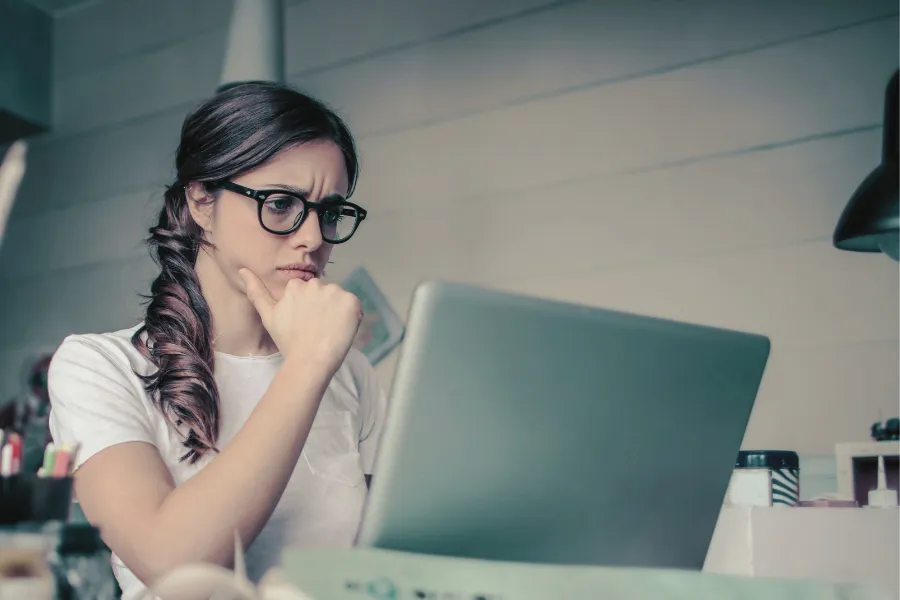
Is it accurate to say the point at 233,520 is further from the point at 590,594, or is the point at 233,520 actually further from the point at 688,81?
the point at 688,81

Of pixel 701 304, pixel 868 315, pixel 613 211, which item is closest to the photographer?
pixel 868 315

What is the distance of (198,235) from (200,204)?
48 mm

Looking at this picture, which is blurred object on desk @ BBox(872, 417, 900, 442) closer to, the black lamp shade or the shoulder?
the black lamp shade

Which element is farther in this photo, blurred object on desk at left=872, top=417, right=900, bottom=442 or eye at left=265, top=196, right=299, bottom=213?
blurred object on desk at left=872, top=417, right=900, bottom=442

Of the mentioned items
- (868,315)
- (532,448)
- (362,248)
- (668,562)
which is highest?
(362,248)

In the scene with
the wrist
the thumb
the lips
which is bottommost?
the wrist

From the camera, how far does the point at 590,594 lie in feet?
1.76

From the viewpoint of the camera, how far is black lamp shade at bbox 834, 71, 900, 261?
1578mm

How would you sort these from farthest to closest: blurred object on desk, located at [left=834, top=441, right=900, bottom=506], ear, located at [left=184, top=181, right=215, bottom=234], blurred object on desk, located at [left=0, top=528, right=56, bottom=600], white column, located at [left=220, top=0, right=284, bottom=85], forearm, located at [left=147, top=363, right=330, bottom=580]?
white column, located at [left=220, top=0, right=284, bottom=85] → blurred object on desk, located at [left=834, top=441, right=900, bottom=506] → ear, located at [left=184, top=181, right=215, bottom=234] → forearm, located at [left=147, top=363, right=330, bottom=580] → blurred object on desk, located at [left=0, top=528, right=56, bottom=600]

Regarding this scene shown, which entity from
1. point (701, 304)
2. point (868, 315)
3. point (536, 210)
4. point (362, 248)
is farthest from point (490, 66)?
point (868, 315)

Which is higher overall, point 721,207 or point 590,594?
point 721,207

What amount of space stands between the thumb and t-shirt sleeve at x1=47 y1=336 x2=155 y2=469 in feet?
0.60

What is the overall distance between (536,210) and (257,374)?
1.31 metres

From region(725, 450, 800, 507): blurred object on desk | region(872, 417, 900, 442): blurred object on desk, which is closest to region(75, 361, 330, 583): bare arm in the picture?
region(725, 450, 800, 507): blurred object on desk
